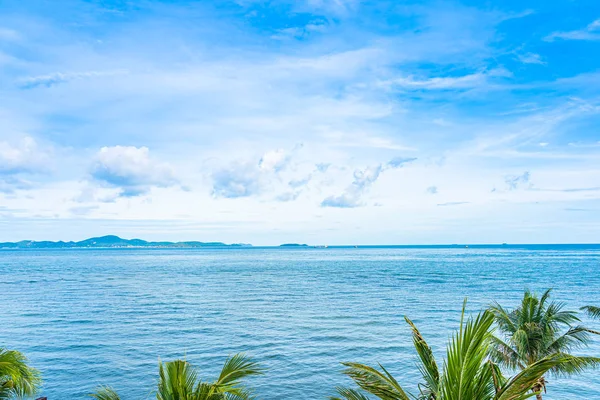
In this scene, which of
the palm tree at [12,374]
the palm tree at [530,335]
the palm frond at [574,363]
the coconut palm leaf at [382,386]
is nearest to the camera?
the coconut palm leaf at [382,386]

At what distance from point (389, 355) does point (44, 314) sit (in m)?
42.0

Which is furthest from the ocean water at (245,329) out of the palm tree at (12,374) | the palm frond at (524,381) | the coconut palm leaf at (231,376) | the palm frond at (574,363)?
the palm frond at (524,381)

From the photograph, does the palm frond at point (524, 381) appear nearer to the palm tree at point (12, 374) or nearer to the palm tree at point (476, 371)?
the palm tree at point (476, 371)

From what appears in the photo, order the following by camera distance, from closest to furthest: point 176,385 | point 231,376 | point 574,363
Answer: point 176,385 < point 231,376 < point 574,363

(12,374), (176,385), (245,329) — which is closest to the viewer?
(176,385)

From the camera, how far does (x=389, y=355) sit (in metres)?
34.6

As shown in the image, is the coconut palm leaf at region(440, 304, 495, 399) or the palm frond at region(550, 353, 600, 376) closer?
the coconut palm leaf at region(440, 304, 495, 399)

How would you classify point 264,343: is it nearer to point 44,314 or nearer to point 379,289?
point 44,314

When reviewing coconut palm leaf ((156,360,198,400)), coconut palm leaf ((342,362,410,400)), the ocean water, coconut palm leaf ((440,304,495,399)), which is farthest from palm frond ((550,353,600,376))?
the ocean water

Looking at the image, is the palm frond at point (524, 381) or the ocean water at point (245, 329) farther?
the ocean water at point (245, 329)

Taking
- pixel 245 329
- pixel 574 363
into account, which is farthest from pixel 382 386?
pixel 245 329

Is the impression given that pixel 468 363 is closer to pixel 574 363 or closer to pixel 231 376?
pixel 231 376

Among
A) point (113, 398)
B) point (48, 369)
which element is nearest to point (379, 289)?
point (48, 369)

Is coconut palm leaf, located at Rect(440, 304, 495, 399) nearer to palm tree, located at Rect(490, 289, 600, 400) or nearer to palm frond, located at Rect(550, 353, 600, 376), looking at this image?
palm frond, located at Rect(550, 353, 600, 376)
